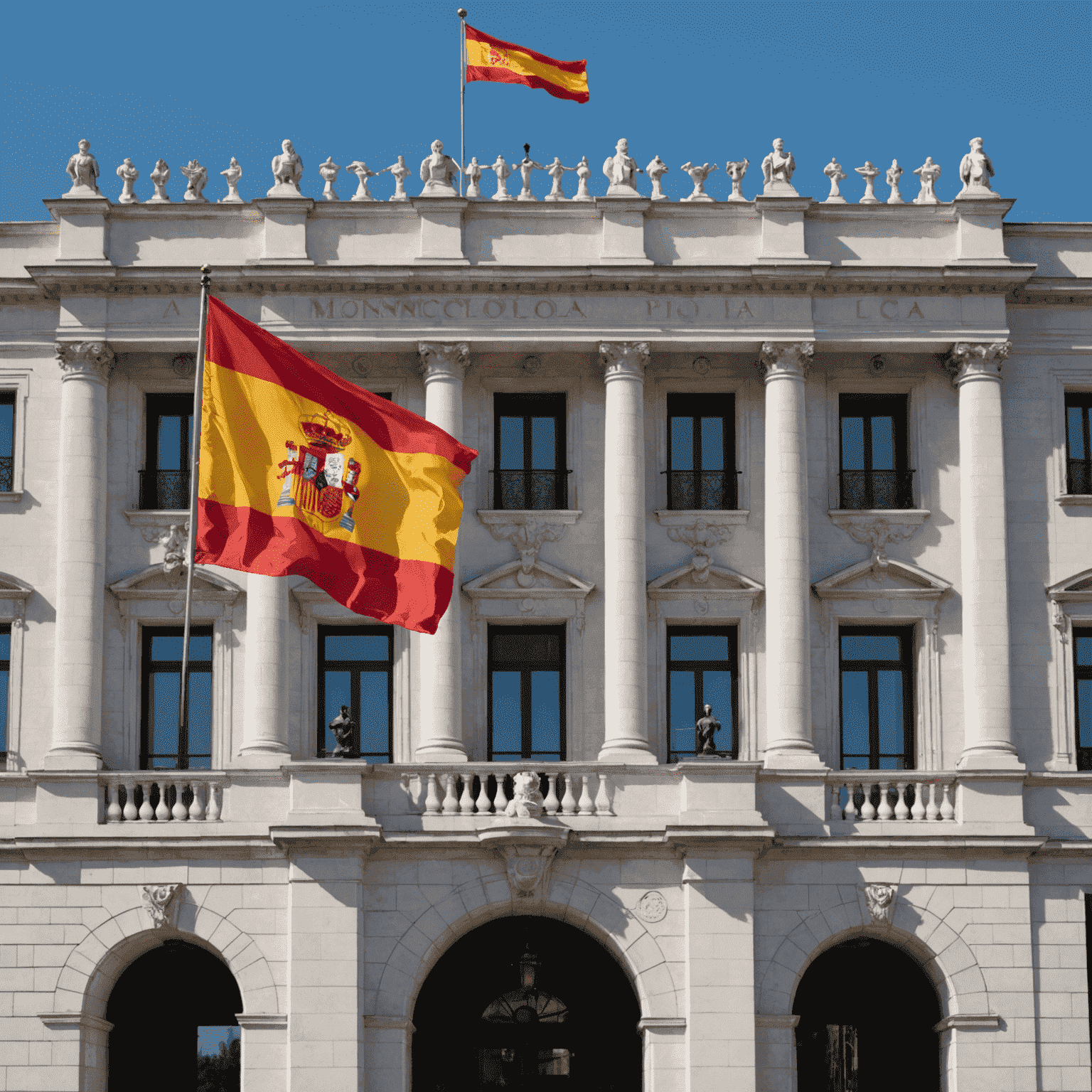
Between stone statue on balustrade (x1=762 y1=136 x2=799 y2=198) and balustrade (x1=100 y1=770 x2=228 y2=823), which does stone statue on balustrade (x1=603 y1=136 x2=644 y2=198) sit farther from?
balustrade (x1=100 y1=770 x2=228 y2=823)

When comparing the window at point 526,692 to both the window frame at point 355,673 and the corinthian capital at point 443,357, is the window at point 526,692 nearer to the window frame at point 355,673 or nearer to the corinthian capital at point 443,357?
the window frame at point 355,673

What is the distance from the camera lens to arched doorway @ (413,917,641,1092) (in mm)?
42312

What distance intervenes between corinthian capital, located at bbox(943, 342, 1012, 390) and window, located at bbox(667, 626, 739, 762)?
683 cm

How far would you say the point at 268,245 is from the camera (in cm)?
4375

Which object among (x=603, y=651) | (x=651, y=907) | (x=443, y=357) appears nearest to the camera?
(x=651, y=907)

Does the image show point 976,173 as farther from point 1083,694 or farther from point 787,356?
point 1083,694

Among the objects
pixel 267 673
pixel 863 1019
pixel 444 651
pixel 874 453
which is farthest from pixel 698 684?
pixel 267 673

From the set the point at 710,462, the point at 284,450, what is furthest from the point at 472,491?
the point at 284,450

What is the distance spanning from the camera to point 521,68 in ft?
148

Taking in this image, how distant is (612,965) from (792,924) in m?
4.01

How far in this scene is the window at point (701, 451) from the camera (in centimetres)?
4403

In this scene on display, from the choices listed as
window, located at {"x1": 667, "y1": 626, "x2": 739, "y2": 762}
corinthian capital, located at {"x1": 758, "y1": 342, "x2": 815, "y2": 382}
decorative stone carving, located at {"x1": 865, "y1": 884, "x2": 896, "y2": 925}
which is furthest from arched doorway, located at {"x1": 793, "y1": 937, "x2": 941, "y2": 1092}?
corinthian capital, located at {"x1": 758, "y1": 342, "x2": 815, "y2": 382}

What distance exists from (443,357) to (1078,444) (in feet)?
41.9

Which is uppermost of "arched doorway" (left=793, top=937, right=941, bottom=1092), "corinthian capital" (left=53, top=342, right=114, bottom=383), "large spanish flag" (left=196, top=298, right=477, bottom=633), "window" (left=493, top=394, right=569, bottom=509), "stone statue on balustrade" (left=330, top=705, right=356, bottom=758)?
"corinthian capital" (left=53, top=342, right=114, bottom=383)
